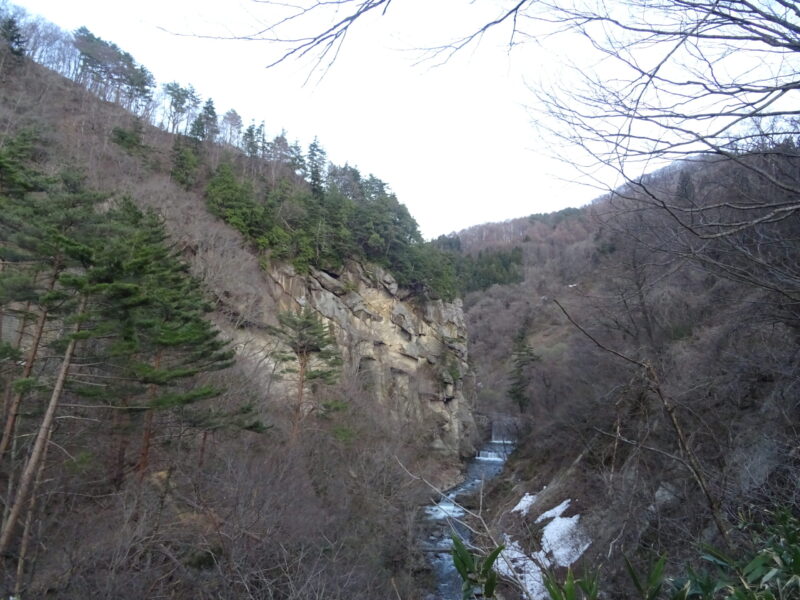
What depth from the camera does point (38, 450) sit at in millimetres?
9156

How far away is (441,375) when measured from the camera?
42719 millimetres

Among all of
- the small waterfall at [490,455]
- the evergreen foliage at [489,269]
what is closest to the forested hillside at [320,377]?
the small waterfall at [490,455]

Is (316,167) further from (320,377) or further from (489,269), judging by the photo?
(489,269)

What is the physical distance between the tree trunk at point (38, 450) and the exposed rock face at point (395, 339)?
18.6m

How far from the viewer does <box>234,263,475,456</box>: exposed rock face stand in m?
33.8

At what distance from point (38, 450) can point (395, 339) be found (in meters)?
31.2

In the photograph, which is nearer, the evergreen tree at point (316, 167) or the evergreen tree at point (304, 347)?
the evergreen tree at point (304, 347)

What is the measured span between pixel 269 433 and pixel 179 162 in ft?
80.0

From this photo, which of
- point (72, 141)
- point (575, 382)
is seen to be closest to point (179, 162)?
point (72, 141)

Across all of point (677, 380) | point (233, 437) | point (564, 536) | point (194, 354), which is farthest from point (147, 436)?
point (677, 380)

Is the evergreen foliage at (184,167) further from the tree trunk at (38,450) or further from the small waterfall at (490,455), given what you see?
the small waterfall at (490,455)

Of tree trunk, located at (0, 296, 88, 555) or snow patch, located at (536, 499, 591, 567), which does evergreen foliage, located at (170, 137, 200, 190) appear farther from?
snow patch, located at (536, 499, 591, 567)

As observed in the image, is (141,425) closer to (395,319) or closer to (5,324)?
(5,324)

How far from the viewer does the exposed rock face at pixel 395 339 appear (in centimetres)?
3375
